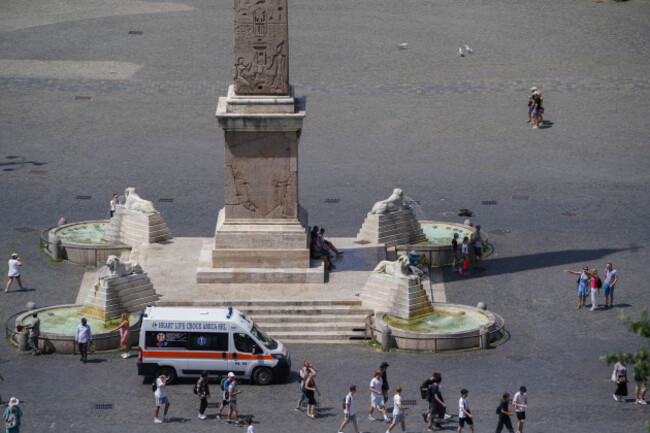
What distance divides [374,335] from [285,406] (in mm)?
5365

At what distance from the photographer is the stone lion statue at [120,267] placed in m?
45.3

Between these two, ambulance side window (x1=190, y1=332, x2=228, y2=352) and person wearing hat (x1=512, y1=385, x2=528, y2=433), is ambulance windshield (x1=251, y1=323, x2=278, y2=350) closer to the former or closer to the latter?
ambulance side window (x1=190, y1=332, x2=228, y2=352)

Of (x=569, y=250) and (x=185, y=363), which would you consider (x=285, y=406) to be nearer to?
(x=185, y=363)

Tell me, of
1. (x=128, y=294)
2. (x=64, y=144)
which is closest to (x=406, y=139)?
(x=64, y=144)

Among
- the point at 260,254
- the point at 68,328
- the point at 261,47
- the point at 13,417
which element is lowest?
the point at 13,417

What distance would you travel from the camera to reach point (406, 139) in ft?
217

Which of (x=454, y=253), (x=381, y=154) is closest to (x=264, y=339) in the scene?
(x=454, y=253)

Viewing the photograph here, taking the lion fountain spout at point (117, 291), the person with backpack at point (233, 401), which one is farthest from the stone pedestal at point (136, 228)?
the person with backpack at point (233, 401)

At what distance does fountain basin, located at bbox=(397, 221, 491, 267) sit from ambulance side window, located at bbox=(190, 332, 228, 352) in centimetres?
1177

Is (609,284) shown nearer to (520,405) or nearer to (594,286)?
(594,286)

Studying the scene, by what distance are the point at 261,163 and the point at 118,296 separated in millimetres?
5862

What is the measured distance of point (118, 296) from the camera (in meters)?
45.4

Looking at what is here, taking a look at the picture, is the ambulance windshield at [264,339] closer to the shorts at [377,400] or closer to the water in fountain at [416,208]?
the shorts at [377,400]

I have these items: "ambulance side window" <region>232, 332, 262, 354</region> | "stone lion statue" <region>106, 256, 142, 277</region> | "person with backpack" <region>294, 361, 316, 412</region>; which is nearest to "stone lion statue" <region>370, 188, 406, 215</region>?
"stone lion statue" <region>106, 256, 142, 277</region>
